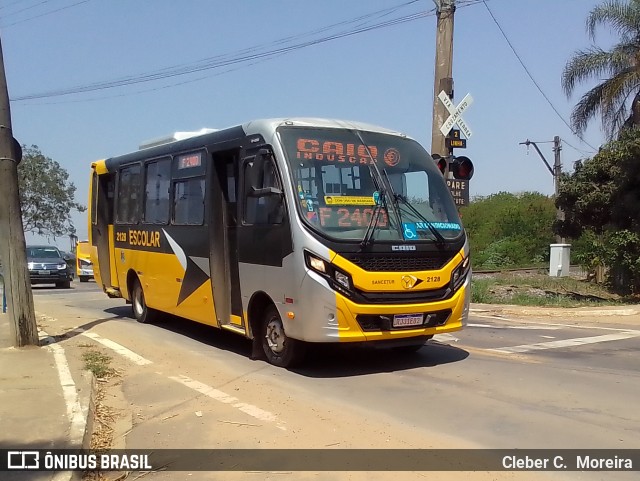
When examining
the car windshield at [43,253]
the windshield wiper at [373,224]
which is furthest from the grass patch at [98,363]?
the car windshield at [43,253]

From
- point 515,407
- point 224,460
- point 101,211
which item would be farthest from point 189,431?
point 101,211

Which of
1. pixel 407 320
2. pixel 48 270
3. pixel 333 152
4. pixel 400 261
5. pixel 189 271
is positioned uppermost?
pixel 333 152

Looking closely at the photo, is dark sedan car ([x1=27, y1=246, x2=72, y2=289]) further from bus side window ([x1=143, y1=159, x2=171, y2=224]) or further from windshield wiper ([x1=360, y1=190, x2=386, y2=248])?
windshield wiper ([x1=360, y1=190, x2=386, y2=248])

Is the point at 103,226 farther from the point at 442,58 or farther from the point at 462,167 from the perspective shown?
the point at 442,58

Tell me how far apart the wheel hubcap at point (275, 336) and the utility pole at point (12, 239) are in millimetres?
3453

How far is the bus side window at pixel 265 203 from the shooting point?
7.81 m

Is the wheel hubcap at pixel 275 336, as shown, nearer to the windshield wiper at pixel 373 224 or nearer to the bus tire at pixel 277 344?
the bus tire at pixel 277 344

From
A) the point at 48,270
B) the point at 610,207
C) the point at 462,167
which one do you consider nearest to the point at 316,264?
the point at 462,167

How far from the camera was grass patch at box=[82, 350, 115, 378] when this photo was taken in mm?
7953

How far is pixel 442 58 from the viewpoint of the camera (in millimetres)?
15070

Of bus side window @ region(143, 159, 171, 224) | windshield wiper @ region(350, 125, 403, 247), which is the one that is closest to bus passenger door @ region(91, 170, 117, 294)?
bus side window @ region(143, 159, 171, 224)

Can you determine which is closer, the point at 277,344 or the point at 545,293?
the point at 277,344

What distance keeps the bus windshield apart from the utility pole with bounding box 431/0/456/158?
6.56 m

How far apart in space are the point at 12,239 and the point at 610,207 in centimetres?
1805
